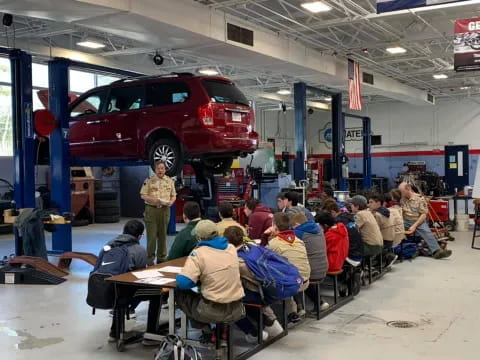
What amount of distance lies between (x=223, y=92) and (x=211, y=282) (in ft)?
15.1

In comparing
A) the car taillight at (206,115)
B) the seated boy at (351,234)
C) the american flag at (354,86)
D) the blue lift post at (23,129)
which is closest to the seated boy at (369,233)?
the seated boy at (351,234)

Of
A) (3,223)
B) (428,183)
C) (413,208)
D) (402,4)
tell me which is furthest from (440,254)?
(428,183)

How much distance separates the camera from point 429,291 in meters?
6.82

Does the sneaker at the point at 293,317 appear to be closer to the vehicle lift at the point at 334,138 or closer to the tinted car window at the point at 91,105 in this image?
the tinted car window at the point at 91,105

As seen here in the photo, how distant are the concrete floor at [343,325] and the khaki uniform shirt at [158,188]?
5.19ft

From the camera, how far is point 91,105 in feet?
30.5

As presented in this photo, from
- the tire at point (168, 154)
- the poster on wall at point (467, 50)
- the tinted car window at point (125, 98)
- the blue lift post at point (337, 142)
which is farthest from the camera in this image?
the blue lift post at point (337, 142)

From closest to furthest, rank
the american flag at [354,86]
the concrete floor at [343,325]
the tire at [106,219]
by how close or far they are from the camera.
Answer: the concrete floor at [343,325] < the american flag at [354,86] < the tire at [106,219]

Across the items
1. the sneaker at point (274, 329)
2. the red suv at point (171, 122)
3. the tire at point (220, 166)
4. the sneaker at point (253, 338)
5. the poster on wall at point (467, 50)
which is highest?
the poster on wall at point (467, 50)

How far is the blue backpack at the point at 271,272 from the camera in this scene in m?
4.19

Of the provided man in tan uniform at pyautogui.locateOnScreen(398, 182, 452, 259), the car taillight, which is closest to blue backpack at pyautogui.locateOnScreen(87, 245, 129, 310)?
the car taillight

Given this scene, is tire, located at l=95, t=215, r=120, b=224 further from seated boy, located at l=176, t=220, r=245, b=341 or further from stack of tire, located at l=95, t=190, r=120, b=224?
seated boy, located at l=176, t=220, r=245, b=341

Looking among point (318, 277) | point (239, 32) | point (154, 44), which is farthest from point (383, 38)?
point (318, 277)

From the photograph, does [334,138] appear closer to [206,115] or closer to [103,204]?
[103,204]
